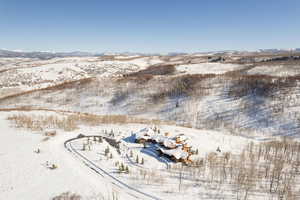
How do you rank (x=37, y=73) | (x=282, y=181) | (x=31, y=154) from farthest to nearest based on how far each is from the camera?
(x=37, y=73) → (x=31, y=154) → (x=282, y=181)

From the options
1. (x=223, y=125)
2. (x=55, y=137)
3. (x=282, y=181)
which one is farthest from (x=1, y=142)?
(x=223, y=125)

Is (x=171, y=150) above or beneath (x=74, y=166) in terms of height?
above

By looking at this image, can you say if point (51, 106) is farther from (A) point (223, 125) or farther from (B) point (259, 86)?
(B) point (259, 86)

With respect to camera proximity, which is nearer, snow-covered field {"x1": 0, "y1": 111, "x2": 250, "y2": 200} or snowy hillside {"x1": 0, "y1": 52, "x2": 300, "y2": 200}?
snow-covered field {"x1": 0, "y1": 111, "x2": 250, "y2": 200}

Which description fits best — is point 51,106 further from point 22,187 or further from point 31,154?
point 22,187

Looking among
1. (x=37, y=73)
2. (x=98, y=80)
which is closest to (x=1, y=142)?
→ (x=98, y=80)

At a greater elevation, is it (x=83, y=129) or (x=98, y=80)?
(x=98, y=80)

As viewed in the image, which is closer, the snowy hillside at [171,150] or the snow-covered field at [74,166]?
the snow-covered field at [74,166]

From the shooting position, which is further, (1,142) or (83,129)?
(83,129)

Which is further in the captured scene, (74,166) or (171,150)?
(171,150)

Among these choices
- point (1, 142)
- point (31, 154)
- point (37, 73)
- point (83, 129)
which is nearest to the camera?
point (31, 154)
